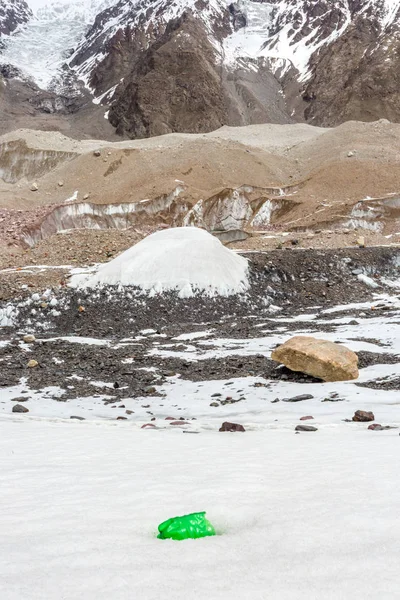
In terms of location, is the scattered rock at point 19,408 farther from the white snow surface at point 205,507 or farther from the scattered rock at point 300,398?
the scattered rock at point 300,398

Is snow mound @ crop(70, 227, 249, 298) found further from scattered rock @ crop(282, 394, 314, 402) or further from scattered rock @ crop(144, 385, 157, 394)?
scattered rock @ crop(282, 394, 314, 402)

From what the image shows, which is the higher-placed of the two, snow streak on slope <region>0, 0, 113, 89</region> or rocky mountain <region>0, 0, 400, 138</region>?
snow streak on slope <region>0, 0, 113, 89</region>

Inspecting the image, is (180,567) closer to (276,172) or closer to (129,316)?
(129,316)

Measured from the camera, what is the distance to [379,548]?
2.32 metres

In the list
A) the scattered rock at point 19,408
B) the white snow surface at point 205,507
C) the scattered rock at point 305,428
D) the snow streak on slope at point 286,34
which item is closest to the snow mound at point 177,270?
the scattered rock at point 19,408

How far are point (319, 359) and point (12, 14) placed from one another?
215425mm

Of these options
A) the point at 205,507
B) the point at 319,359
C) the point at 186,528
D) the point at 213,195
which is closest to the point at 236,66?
the point at 213,195

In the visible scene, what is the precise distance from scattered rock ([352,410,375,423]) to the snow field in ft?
4.81

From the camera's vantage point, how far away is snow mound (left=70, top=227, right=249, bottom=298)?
1704 cm

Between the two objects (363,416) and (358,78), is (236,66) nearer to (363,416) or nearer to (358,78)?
(358,78)

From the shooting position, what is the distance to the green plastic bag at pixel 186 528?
2627 millimetres

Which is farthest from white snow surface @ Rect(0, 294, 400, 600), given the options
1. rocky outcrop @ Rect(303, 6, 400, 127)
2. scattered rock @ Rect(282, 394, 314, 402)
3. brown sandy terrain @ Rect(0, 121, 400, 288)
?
rocky outcrop @ Rect(303, 6, 400, 127)

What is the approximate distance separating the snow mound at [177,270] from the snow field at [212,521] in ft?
39.7

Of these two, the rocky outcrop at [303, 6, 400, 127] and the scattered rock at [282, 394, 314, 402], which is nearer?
the scattered rock at [282, 394, 314, 402]
